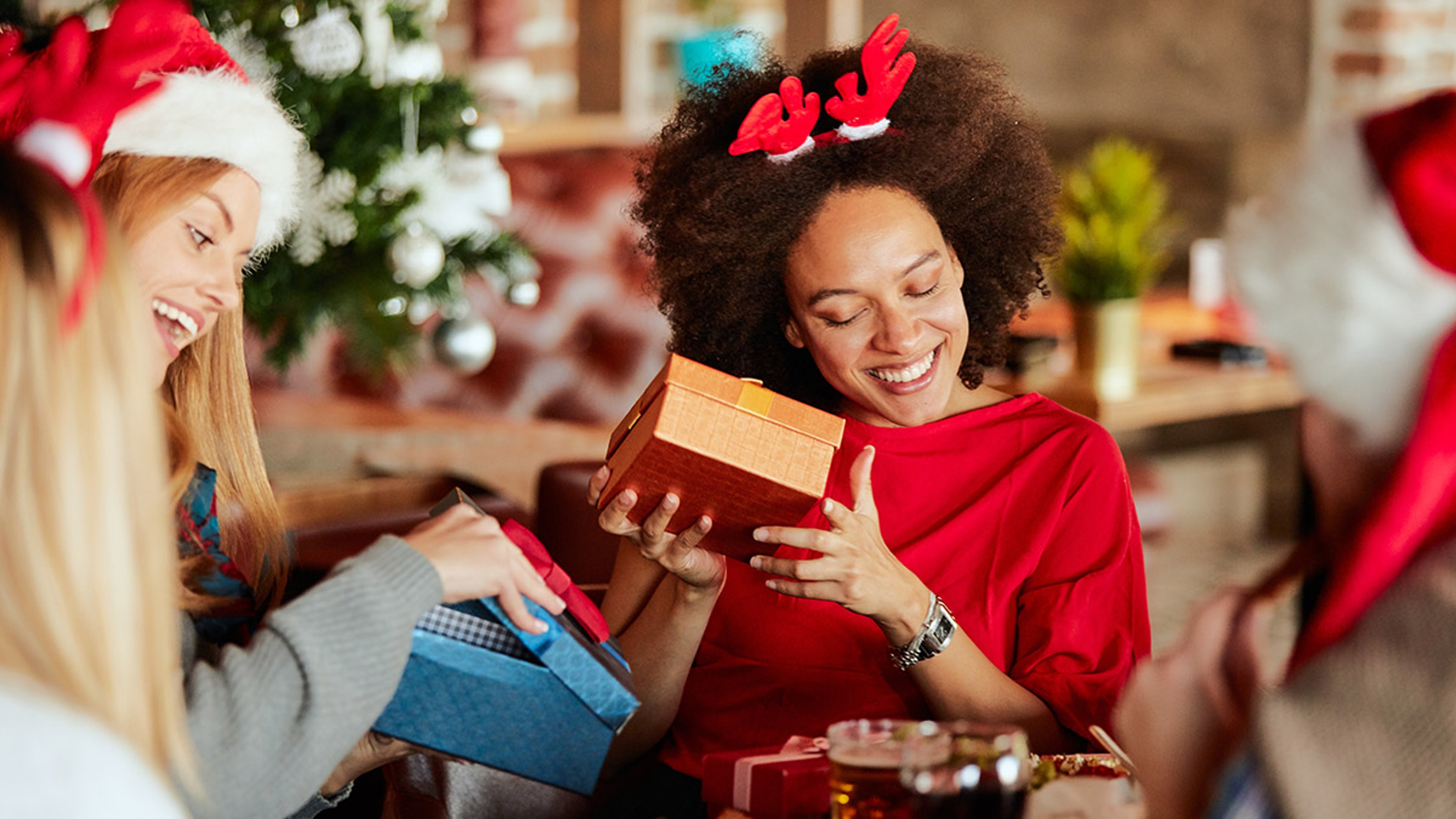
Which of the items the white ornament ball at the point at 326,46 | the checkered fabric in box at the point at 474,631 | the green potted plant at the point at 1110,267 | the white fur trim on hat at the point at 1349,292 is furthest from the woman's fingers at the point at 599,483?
the green potted plant at the point at 1110,267

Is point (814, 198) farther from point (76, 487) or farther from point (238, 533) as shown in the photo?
point (76, 487)

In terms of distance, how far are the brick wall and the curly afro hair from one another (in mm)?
3170

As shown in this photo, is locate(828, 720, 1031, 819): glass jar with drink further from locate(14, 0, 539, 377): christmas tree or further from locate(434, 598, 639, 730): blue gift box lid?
locate(14, 0, 539, 377): christmas tree

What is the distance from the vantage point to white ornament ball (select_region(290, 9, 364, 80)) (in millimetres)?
2098

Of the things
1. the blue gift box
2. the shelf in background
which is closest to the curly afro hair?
the blue gift box

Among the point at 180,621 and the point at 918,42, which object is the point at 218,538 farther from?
the point at 918,42

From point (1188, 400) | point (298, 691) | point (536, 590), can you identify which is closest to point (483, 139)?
point (536, 590)

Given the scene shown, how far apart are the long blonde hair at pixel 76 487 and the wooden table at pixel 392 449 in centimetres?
156

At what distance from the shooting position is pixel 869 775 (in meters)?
1.00

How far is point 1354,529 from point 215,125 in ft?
3.43

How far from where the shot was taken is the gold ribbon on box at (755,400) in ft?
4.16

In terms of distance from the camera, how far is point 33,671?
2.79 feet

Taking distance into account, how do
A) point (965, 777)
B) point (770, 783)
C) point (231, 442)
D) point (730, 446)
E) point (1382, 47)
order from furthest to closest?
1. point (1382, 47)
2. point (231, 442)
3. point (730, 446)
4. point (770, 783)
5. point (965, 777)

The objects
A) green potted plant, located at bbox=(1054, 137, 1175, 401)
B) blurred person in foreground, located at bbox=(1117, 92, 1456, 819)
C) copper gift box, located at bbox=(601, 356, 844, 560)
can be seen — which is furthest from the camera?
green potted plant, located at bbox=(1054, 137, 1175, 401)
